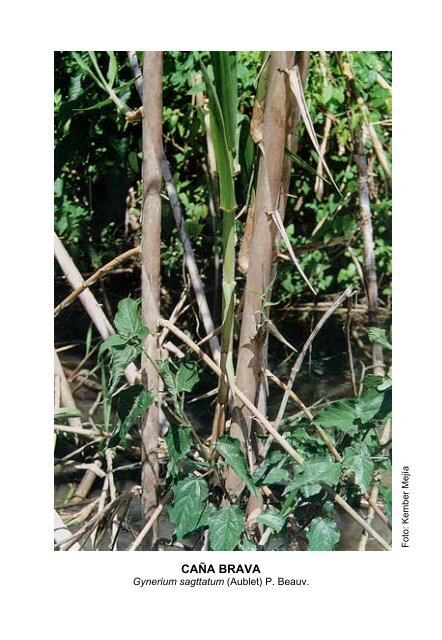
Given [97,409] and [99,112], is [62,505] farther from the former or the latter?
[99,112]

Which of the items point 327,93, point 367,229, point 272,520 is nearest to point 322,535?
point 272,520

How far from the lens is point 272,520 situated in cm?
120

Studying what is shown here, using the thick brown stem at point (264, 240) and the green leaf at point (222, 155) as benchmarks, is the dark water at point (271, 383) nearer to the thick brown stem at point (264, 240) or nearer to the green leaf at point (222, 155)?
the thick brown stem at point (264, 240)

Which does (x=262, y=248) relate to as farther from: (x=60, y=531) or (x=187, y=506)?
(x=60, y=531)

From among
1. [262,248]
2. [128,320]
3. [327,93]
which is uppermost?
[327,93]

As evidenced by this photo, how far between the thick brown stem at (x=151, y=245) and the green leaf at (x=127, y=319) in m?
0.04

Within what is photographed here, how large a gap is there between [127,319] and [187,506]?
1.03 ft

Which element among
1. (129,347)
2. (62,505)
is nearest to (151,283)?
(129,347)

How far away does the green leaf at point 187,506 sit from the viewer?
116 cm

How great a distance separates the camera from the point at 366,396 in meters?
1.16

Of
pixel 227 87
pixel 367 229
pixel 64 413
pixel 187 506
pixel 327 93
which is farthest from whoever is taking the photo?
pixel 327 93

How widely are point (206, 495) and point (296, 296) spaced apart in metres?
1.39

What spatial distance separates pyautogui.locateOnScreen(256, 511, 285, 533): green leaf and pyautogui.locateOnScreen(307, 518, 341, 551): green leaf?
0.05 meters

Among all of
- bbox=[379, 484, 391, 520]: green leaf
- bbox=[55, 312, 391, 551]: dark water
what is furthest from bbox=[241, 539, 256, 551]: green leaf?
bbox=[55, 312, 391, 551]: dark water
